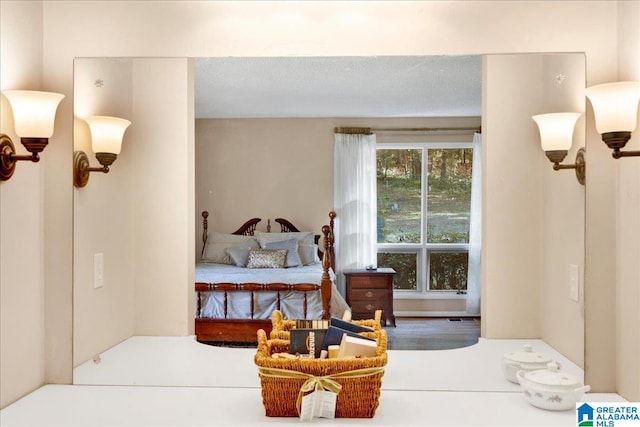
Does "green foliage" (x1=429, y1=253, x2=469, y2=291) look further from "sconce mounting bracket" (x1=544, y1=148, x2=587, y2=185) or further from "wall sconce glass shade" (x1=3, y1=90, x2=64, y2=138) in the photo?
"wall sconce glass shade" (x1=3, y1=90, x2=64, y2=138)

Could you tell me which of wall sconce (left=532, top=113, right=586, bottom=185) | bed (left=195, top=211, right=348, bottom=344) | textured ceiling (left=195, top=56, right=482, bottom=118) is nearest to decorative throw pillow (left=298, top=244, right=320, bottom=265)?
bed (left=195, top=211, right=348, bottom=344)

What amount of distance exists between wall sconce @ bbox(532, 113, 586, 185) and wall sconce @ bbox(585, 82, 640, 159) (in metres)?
0.13

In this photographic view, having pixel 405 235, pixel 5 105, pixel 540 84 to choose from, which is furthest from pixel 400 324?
pixel 5 105

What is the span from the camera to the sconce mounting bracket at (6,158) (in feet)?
5.50

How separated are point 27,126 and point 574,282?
1.82 meters

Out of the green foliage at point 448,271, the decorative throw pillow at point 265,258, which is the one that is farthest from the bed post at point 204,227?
the green foliage at point 448,271

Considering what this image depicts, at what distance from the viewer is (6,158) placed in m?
1.69

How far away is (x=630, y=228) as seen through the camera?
175cm

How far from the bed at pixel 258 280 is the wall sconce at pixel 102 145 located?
391 mm

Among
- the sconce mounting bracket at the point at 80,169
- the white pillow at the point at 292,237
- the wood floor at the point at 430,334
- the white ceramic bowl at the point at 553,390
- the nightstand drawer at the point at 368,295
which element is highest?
the sconce mounting bracket at the point at 80,169

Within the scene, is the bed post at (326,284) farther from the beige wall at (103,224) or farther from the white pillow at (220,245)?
the beige wall at (103,224)

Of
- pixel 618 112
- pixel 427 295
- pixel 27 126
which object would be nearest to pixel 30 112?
pixel 27 126

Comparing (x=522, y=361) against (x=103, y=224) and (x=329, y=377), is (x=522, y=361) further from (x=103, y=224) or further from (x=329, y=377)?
(x=103, y=224)

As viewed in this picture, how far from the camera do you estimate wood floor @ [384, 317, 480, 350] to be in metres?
1.88
